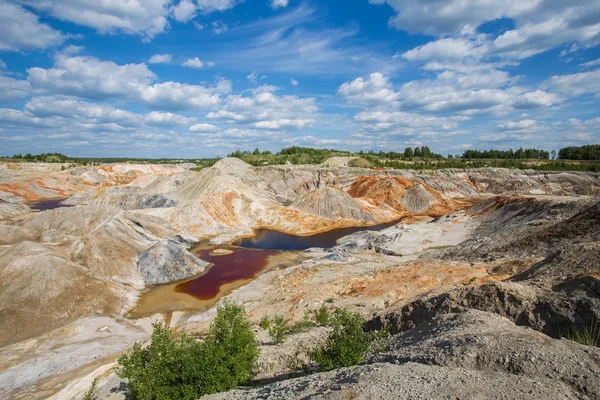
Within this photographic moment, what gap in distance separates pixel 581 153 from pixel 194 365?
145023 millimetres

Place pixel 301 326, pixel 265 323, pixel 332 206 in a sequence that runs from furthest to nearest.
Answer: pixel 332 206, pixel 265 323, pixel 301 326

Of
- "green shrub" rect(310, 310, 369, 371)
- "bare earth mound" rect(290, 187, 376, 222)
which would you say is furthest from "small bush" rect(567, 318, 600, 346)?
"bare earth mound" rect(290, 187, 376, 222)

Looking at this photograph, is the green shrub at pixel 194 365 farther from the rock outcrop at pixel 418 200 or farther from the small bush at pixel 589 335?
the rock outcrop at pixel 418 200

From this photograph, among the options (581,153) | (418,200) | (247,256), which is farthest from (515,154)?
(247,256)

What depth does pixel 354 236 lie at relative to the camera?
4150cm

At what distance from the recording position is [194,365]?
981cm

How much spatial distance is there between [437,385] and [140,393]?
8188 mm

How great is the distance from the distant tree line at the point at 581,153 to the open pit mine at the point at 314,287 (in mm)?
94122

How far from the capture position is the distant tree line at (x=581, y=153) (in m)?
110

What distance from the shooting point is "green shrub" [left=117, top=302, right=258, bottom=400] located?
977 centimetres

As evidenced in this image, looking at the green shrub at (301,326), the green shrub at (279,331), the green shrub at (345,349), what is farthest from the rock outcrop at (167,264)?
the green shrub at (345,349)

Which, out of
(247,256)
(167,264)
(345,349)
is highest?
(345,349)

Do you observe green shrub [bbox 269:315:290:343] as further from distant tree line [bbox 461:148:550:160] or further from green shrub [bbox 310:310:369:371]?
distant tree line [bbox 461:148:550:160]

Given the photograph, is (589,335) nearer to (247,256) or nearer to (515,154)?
(247,256)
